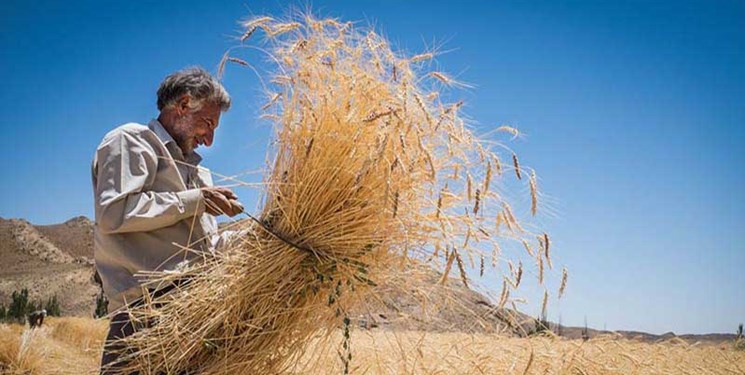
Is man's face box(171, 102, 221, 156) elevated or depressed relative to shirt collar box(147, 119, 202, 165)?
elevated

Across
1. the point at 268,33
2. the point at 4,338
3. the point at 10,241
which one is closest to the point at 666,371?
the point at 268,33

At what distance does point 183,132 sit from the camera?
2234 millimetres

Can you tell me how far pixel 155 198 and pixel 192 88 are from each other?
0.46 metres

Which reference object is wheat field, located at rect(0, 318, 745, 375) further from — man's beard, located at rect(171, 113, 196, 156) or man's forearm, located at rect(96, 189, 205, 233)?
man's beard, located at rect(171, 113, 196, 156)

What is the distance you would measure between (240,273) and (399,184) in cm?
61

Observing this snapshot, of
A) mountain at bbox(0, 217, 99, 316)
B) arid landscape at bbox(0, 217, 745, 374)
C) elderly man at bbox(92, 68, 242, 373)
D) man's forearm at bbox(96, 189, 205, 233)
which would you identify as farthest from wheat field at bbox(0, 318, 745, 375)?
mountain at bbox(0, 217, 99, 316)

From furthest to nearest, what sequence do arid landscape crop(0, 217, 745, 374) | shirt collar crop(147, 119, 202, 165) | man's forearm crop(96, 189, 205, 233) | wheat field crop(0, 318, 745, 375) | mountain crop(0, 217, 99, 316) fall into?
mountain crop(0, 217, 99, 316) < wheat field crop(0, 318, 745, 375) < arid landscape crop(0, 217, 745, 374) < shirt collar crop(147, 119, 202, 165) < man's forearm crop(96, 189, 205, 233)

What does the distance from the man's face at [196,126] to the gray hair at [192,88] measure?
0.03m

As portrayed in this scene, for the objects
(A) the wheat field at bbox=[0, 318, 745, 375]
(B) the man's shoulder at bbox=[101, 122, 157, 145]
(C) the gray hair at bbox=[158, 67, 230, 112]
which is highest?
(C) the gray hair at bbox=[158, 67, 230, 112]

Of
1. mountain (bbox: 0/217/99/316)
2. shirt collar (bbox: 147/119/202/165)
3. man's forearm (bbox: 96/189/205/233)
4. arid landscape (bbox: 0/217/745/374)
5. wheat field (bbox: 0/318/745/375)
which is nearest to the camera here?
man's forearm (bbox: 96/189/205/233)

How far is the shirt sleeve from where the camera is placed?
1935 millimetres

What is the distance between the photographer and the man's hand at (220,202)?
6.64 feet

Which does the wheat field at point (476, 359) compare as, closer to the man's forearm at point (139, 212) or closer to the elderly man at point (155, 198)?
the elderly man at point (155, 198)

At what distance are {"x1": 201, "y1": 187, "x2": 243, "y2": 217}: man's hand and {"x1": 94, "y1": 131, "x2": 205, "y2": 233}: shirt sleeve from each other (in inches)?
1.6
